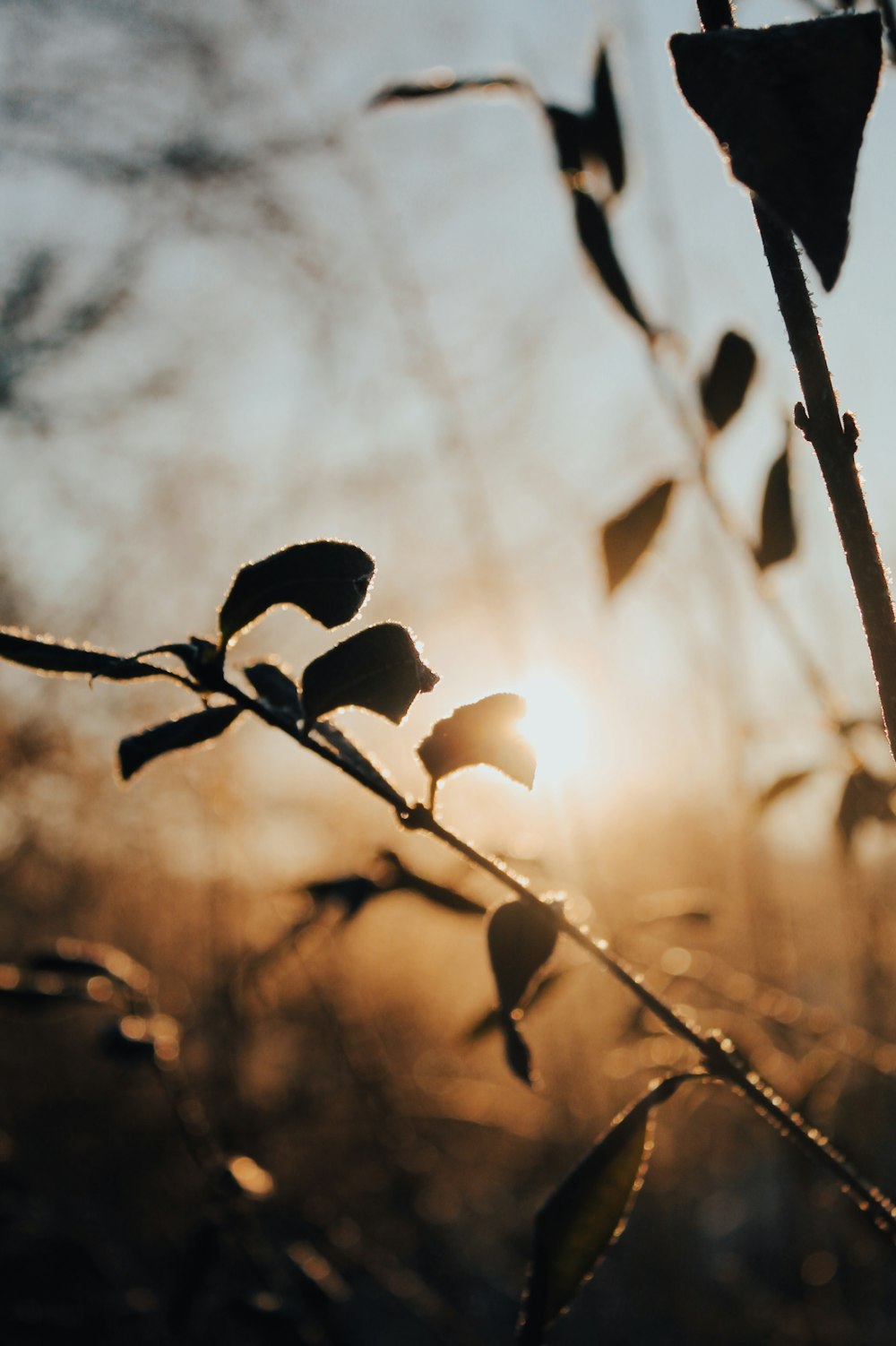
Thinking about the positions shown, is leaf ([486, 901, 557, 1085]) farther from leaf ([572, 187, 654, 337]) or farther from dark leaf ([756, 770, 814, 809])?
dark leaf ([756, 770, 814, 809])

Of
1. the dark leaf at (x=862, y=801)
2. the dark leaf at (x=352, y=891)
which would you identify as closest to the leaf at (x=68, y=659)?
the dark leaf at (x=352, y=891)

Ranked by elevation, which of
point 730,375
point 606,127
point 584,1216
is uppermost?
point 606,127

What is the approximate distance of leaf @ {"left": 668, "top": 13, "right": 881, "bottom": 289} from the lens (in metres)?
0.18

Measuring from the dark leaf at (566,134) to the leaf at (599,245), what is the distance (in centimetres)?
3

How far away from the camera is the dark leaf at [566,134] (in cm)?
47

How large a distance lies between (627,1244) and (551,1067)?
13.8 inches

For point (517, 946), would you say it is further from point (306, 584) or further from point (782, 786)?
point (782, 786)

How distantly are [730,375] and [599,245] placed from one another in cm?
9

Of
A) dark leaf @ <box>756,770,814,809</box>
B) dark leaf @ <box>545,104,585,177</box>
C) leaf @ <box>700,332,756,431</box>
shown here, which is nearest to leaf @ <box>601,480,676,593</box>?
leaf @ <box>700,332,756,431</box>

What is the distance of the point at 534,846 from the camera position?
69 centimetres

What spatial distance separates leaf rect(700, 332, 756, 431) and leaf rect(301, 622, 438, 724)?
28 cm

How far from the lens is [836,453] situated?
0.78ft

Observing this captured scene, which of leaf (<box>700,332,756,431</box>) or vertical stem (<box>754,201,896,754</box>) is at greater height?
leaf (<box>700,332,756,431</box>)

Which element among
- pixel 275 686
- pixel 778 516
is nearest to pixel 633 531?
pixel 778 516
